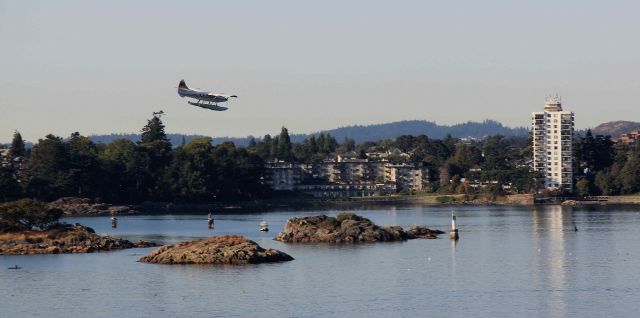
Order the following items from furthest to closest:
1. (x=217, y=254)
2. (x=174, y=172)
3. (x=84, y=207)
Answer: (x=174, y=172)
(x=84, y=207)
(x=217, y=254)

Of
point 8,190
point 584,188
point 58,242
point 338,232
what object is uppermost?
point 584,188

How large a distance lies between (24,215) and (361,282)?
2893cm

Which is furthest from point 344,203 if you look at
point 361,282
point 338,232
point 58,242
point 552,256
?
point 361,282

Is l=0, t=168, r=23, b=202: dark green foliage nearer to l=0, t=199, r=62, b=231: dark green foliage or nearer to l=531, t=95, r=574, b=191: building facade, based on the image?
l=0, t=199, r=62, b=231: dark green foliage

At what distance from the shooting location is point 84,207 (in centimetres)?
14150

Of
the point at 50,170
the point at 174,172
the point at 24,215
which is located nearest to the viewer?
the point at 24,215

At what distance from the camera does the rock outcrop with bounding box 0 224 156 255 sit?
242ft

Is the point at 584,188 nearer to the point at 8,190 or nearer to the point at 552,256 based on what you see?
the point at 8,190

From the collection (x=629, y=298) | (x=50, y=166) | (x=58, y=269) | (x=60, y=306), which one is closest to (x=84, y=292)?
(x=60, y=306)

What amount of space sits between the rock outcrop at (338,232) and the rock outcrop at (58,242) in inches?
400

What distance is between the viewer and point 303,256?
70688mm

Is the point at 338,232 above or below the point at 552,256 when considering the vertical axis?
above

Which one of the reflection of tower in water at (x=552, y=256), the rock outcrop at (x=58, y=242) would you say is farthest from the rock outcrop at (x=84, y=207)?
the rock outcrop at (x=58, y=242)

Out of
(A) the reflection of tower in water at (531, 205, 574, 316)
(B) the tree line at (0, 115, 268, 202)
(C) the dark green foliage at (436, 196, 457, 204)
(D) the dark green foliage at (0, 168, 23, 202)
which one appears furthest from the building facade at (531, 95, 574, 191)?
(D) the dark green foliage at (0, 168, 23, 202)
